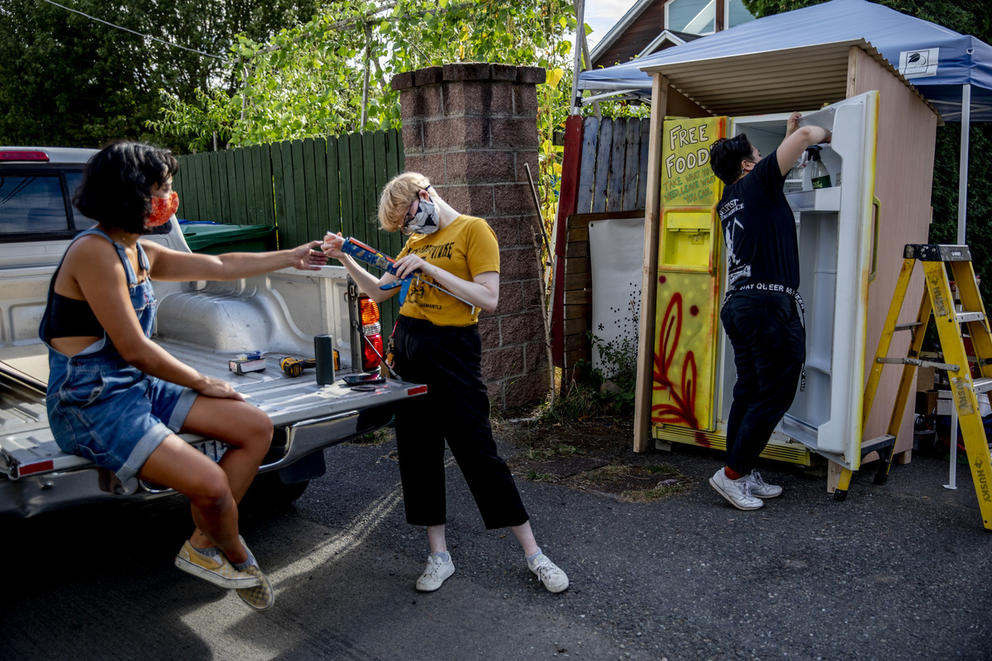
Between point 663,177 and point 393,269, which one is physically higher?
point 663,177

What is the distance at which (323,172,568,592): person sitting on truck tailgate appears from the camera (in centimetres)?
328

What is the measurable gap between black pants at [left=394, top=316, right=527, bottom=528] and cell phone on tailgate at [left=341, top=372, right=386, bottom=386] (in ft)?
0.79

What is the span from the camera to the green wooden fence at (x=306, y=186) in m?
6.42

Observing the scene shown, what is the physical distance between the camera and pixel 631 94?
827 cm

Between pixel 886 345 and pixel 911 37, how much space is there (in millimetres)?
2653

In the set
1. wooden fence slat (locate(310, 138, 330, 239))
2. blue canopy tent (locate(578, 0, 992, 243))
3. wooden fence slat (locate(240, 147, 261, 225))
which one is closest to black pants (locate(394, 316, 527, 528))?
blue canopy tent (locate(578, 0, 992, 243))

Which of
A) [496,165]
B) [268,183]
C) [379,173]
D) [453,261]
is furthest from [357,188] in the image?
[453,261]

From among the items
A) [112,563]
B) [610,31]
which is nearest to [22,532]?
[112,563]

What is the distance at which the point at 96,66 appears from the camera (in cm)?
2284

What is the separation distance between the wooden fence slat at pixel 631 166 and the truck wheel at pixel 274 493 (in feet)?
10.9

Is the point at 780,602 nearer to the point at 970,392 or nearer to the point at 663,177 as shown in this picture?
the point at 970,392

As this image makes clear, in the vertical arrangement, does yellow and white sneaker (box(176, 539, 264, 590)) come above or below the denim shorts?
below

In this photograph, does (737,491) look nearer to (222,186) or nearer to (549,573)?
(549,573)

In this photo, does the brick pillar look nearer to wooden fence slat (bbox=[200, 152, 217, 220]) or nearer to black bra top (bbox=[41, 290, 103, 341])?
black bra top (bbox=[41, 290, 103, 341])
